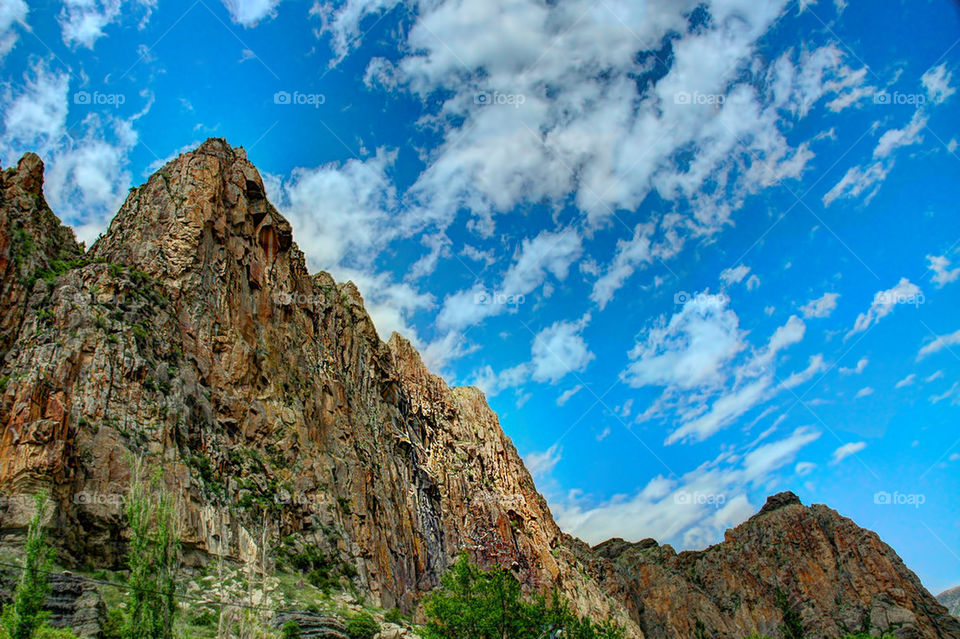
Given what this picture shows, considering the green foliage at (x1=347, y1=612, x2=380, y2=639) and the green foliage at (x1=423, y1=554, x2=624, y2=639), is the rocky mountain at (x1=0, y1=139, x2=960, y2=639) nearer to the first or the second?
the green foliage at (x1=423, y1=554, x2=624, y2=639)

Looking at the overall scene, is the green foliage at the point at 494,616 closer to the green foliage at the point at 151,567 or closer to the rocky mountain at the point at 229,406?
the rocky mountain at the point at 229,406

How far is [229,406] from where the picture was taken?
48438 millimetres

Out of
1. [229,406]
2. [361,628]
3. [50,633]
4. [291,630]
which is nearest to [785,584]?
[361,628]

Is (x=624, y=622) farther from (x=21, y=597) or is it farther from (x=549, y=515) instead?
(x=21, y=597)

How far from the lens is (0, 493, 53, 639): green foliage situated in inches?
871

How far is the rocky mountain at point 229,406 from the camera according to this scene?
3403 cm

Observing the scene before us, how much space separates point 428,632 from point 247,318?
32.2 metres

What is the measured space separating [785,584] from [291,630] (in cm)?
13152

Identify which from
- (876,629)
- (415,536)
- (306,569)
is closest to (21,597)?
(306,569)

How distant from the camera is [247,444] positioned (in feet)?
159

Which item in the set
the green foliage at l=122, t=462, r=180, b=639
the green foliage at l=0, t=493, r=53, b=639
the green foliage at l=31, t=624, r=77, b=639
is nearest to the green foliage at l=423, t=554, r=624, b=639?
the green foliage at l=122, t=462, r=180, b=639

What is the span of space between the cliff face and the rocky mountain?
148 mm

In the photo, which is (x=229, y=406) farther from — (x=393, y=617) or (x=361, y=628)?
(x=361, y=628)

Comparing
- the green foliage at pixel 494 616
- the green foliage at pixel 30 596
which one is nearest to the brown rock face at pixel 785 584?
the green foliage at pixel 494 616
